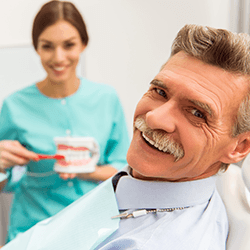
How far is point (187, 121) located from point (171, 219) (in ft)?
0.79

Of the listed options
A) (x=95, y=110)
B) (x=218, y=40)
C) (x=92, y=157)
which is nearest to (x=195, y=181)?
(x=218, y=40)

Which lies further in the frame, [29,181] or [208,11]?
[208,11]

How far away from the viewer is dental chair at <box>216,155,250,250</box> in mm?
775

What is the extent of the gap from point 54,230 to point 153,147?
1.15ft

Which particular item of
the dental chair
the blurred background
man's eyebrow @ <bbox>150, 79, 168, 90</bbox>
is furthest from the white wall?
man's eyebrow @ <bbox>150, 79, 168, 90</bbox>

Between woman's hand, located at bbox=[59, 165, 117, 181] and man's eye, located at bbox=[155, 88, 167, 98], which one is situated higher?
man's eye, located at bbox=[155, 88, 167, 98]

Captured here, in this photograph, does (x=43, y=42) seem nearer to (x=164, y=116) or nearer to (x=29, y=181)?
(x=29, y=181)

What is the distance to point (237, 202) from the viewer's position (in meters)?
0.91

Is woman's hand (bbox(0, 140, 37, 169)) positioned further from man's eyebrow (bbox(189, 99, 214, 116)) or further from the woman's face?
man's eyebrow (bbox(189, 99, 214, 116))

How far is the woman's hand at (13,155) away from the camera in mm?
1278

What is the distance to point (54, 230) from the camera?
0.86m

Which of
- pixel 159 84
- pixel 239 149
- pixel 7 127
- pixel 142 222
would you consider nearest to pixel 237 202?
pixel 239 149

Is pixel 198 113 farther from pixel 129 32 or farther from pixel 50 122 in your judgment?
pixel 129 32

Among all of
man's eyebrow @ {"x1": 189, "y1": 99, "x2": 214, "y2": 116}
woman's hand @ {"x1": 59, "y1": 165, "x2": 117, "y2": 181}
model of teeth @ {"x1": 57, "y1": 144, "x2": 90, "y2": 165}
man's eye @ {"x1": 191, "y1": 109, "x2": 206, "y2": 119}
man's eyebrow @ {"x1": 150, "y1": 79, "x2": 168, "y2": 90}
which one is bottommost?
woman's hand @ {"x1": 59, "y1": 165, "x2": 117, "y2": 181}
